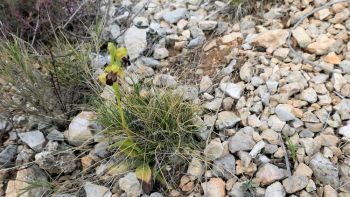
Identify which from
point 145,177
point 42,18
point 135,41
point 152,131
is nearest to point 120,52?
point 152,131

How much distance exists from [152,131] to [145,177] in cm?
24

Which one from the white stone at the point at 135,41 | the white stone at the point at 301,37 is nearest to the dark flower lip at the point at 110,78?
the white stone at the point at 135,41

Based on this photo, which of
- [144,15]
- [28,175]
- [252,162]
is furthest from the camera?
[144,15]

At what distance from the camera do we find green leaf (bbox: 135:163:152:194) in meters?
2.10

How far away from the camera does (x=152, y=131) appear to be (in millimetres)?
2176

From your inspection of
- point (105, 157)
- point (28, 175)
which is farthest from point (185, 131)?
point (28, 175)

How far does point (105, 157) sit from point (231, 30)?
1223mm

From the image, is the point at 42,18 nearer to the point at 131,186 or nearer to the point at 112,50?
the point at 112,50

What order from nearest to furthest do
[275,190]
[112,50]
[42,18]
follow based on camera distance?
[112,50] → [275,190] → [42,18]

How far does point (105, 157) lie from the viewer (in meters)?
2.28

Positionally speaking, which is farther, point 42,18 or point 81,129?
point 42,18

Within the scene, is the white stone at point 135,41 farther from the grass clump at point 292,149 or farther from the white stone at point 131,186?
the grass clump at point 292,149

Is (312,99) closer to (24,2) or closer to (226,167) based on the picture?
(226,167)

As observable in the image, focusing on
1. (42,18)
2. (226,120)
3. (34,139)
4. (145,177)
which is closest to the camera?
(145,177)
